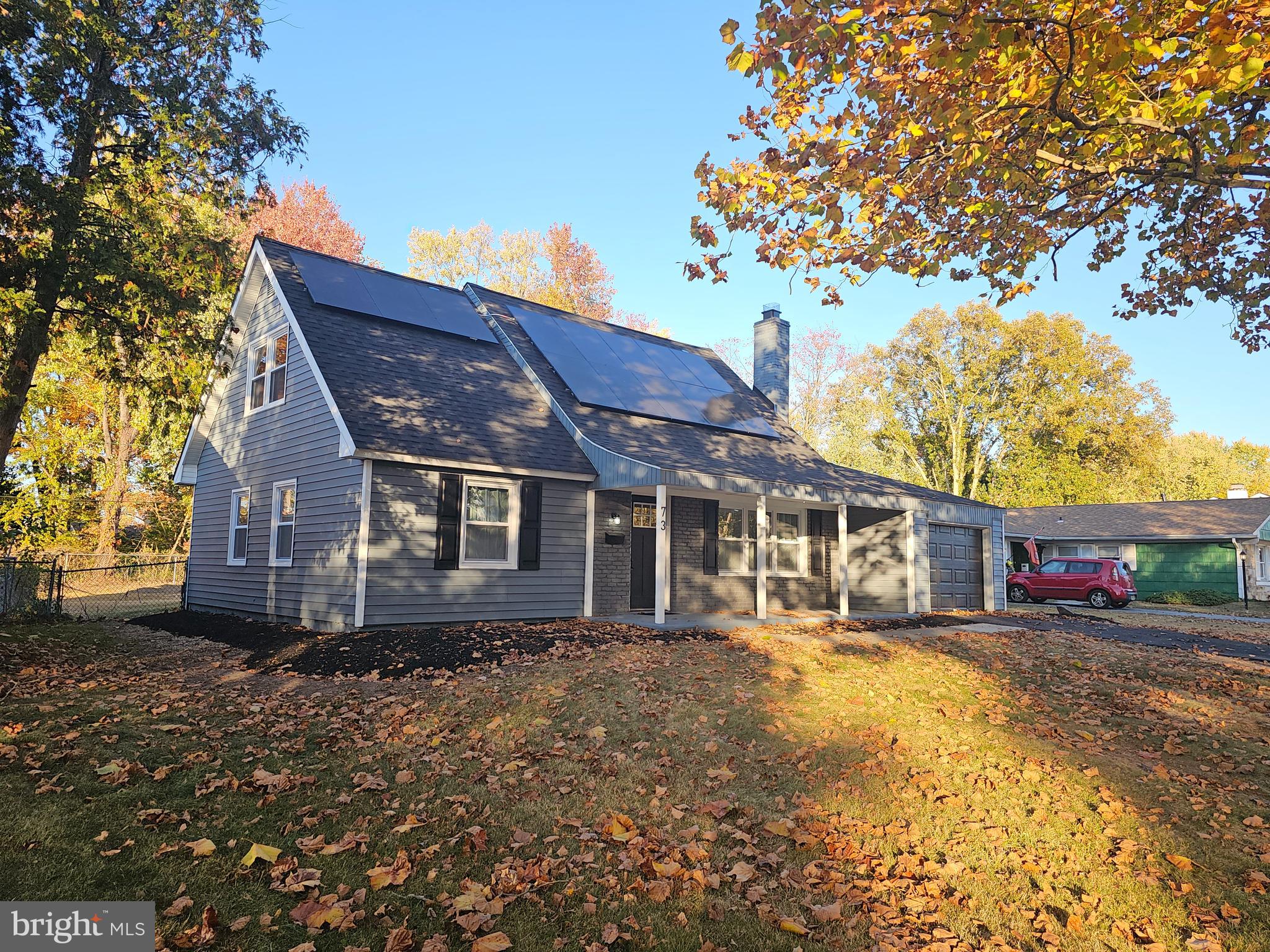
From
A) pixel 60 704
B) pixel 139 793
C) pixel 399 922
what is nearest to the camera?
pixel 399 922

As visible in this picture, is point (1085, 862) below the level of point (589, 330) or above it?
below

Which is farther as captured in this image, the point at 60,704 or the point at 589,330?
the point at 589,330

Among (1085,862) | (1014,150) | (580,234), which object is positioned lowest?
(1085,862)

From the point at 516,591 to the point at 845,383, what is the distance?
105 ft

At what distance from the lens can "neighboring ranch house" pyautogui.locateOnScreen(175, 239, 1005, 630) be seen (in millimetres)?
12031

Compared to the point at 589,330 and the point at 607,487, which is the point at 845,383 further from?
the point at 607,487

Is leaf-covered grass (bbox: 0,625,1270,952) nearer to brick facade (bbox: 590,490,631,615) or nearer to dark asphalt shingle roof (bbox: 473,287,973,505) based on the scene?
brick facade (bbox: 590,490,631,615)

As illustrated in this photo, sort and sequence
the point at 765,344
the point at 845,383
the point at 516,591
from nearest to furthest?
the point at 516,591 → the point at 765,344 → the point at 845,383

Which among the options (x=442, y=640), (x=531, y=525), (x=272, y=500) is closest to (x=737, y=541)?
(x=531, y=525)

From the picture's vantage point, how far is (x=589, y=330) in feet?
60.9

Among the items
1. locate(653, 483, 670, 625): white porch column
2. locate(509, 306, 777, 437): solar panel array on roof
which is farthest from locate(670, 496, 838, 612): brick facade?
locate(653, 483, 670, 625): white porch column

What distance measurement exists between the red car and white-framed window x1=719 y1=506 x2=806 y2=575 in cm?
1152

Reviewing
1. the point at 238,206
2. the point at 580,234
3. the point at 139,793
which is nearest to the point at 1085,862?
the point at 139,793

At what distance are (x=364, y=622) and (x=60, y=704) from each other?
15.1ft
